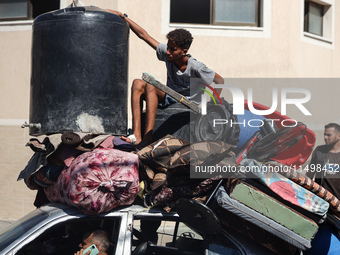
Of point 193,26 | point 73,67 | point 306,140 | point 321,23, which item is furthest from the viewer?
point 321,23

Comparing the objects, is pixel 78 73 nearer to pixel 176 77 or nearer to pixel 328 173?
pixel 176 77

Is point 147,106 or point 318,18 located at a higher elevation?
point 318,18

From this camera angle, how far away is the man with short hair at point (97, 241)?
3.11 meters

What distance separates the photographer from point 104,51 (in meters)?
3.86

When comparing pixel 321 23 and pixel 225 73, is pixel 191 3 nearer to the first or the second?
pixel 225 73

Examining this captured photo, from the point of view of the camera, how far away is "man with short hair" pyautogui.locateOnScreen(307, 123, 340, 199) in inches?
172

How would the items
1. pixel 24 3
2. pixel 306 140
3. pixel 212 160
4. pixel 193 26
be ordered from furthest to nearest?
pixel 24 3 → pixel 193 26 → pixel 306 140 → pixel 212 160

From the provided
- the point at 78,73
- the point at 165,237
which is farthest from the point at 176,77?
the point at 165,237

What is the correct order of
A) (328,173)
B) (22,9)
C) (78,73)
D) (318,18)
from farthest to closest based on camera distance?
(318,18) < (22,9) < (328,173) < (78,73)

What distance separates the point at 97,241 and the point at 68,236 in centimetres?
29

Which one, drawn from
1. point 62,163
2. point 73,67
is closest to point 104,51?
point 73,67

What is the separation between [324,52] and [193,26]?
10.4 ft

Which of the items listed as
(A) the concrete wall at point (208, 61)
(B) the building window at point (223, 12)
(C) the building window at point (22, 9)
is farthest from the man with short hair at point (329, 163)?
(C) the building window at point (22, 9)

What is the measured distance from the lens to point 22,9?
10500mm
